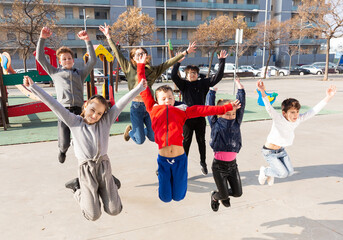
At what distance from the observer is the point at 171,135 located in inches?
132

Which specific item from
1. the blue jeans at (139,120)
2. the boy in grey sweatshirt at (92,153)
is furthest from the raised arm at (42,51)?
the boy in grey sweatshirt at (92,153)

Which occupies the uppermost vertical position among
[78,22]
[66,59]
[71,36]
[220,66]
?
[78,22]

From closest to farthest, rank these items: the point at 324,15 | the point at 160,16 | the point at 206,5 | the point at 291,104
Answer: the point at 291,104, the point at 324,15, the point at 160,16, the point at 206,5

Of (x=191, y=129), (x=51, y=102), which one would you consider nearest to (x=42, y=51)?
(x=51, y=102)

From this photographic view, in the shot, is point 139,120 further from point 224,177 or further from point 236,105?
point 236,105

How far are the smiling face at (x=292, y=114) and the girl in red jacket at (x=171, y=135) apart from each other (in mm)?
836

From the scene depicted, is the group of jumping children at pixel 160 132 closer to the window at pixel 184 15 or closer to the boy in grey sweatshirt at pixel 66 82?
the boy in grey sweatshirt at pixel 66 82

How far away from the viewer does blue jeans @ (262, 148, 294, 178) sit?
388 centimetres

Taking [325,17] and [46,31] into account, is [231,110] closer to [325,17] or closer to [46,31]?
[46,31]

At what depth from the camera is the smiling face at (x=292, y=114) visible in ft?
12.2

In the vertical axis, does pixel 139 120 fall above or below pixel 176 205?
above

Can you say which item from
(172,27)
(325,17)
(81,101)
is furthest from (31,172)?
(172,27)

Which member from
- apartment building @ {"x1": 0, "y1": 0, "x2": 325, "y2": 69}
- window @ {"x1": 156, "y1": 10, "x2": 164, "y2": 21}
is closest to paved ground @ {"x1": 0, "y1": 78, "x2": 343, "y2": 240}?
apartment building @ {"x1": 0, "y1": 0, "x2": 325, "y2": 69}

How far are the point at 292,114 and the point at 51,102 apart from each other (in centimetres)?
285
